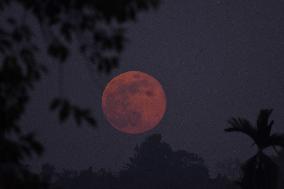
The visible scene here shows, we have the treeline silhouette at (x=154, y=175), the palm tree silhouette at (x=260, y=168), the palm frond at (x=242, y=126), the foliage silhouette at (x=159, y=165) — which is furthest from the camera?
the foliage silhouette at (x=159, y=165)

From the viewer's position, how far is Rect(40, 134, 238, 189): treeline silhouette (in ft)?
212

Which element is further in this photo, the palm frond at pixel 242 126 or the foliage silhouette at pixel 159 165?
the foliage silhouette at pixel 159 165

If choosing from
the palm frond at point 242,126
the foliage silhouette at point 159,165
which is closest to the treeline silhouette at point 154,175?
the foliage silhouette at point 159,165

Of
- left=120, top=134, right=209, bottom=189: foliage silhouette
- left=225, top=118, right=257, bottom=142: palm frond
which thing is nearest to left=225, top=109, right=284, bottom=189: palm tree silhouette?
left=225, top=118, right=257, bottom=142: palm frond

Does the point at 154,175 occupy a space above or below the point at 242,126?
above

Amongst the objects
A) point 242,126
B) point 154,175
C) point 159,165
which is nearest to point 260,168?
point 242,126

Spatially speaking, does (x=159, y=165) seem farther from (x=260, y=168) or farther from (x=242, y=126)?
(x=260, y=168)

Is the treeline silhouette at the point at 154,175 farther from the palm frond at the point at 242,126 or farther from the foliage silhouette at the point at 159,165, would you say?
the palm frond at the point at 242,126

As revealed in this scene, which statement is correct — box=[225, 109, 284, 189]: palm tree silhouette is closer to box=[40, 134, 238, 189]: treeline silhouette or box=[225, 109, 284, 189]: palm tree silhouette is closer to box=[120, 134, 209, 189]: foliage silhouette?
box=[40, 134, 238, 189]: treeline silhouette

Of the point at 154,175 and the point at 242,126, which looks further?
the point at 154,175

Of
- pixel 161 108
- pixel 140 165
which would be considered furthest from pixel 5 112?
pixel 161 108

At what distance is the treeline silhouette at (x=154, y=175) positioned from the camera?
212 feet

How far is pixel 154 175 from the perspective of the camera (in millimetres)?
77062

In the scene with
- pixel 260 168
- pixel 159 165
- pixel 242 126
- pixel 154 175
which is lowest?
pixel 260 168
